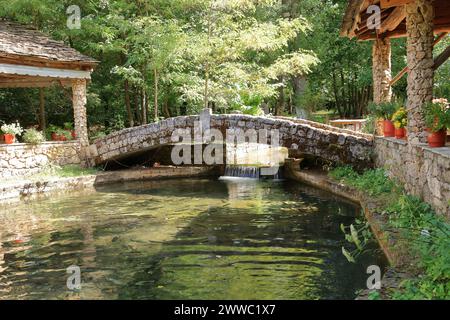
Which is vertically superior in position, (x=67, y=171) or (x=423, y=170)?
(x=423, y=170)

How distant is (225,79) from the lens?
16.8m

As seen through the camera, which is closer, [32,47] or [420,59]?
[420,59]

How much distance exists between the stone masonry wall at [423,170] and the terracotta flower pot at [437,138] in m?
0.11

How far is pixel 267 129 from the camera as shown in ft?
42.0

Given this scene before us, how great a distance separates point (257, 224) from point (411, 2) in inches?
178

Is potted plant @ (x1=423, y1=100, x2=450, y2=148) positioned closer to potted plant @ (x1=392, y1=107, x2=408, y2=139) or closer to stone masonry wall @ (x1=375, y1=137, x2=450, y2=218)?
stone masonry wall @ (x1=375, y1=137, x2=450, y2=218)

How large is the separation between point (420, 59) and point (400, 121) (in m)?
1.74

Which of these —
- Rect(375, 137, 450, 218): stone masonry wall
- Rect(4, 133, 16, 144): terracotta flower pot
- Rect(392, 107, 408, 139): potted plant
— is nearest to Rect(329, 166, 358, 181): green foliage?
Rect(375, 137, 450, 218): stone masonry wall

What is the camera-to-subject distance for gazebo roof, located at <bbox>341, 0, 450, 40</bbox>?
8732 millimetres

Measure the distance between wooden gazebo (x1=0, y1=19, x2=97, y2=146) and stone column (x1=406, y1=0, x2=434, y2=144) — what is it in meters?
10.4

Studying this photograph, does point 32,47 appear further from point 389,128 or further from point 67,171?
point 389,128

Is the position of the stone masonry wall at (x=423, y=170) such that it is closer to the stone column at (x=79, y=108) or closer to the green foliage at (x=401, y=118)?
the green foliage at (x=401, y=118)

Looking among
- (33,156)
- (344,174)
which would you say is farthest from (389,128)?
(33,156)

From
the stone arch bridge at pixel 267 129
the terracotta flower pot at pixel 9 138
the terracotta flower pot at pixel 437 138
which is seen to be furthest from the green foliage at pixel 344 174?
the terracotta flower pot at pixel 9 138
